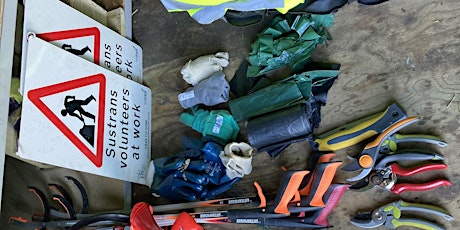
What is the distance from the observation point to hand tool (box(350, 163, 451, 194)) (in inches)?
52.6

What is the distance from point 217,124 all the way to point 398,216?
24.3 inches

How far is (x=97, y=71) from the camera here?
1.54 m

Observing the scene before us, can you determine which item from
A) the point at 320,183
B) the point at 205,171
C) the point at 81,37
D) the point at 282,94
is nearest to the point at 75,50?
the point at 81,37

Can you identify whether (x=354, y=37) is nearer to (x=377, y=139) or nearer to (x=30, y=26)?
(x=377, y=139)

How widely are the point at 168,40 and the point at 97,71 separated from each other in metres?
0.35

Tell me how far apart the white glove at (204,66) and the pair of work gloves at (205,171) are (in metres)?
0.22

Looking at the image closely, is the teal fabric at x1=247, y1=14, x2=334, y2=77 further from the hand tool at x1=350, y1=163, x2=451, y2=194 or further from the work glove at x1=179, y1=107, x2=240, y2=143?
the hand tool at x1=350, y1=163, x2=451, y2=194

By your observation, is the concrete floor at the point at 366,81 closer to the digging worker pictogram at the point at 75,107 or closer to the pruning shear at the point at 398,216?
the pruning shear at the point at 398,216

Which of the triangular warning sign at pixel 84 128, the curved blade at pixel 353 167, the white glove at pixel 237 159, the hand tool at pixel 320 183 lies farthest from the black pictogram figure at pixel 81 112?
the curved blade at pixel 353 167

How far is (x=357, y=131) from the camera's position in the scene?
4.61 feet

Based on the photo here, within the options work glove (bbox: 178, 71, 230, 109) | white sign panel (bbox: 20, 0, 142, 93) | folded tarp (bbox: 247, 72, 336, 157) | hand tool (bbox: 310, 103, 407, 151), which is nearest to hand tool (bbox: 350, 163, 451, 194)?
hand tool (bbox: 310, 103, 407, 151)

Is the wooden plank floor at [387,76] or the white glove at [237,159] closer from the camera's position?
the wooden plank floor at [387,76]

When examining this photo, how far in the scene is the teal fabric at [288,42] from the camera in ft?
4.91

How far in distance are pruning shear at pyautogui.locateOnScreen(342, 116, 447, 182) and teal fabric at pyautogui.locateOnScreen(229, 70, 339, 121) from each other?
0.24m
